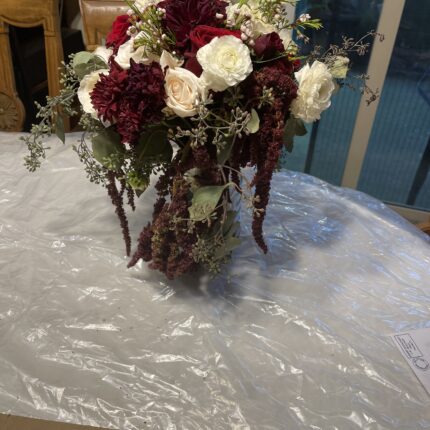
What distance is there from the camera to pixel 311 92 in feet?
2.41

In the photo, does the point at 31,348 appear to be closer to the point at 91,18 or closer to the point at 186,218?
the point at 186,218

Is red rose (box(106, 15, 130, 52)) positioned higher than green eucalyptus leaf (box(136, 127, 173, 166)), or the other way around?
red rose (box(106, 15, 130, 52))

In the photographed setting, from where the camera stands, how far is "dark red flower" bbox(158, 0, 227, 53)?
0.71 meters

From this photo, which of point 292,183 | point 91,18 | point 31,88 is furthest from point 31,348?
point 31,88

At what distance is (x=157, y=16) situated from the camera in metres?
0.71

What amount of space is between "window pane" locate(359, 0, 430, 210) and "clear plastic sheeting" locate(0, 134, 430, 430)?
1339mm

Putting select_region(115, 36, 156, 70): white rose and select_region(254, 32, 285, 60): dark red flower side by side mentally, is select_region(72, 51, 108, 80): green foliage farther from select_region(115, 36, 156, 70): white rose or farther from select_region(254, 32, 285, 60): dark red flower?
select_region(254, 32, 285, 60): dark red flower

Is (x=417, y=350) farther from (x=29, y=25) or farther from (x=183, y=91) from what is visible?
(x=29, y=25)

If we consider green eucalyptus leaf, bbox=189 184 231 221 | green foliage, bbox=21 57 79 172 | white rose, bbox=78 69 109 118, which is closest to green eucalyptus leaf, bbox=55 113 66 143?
green foliage, bbox=21 57 79 172

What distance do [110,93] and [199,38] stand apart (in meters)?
0.16

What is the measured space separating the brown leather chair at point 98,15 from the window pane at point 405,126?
1345mm

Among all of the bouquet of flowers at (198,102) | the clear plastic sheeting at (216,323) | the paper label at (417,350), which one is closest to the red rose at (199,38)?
the bouquet of flowers at (198,102)

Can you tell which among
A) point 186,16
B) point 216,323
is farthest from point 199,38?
point 216,323

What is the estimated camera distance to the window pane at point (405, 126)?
212 cm
